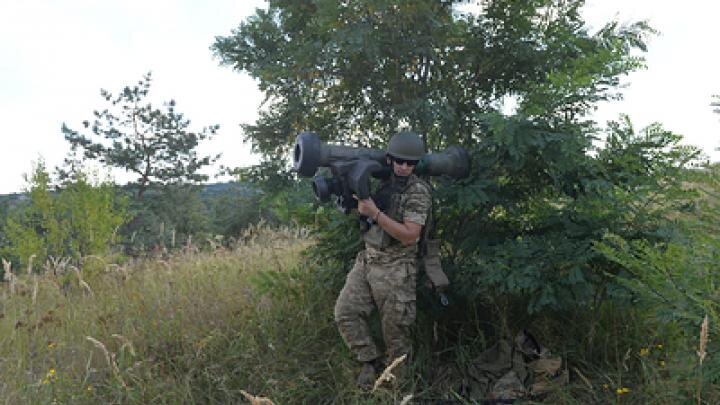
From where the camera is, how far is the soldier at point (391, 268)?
3775 millimetres

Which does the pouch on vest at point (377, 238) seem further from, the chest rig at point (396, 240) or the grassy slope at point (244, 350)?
the grassy slope at point (244, 350)

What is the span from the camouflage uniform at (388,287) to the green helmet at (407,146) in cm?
19

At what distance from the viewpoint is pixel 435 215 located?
433cm

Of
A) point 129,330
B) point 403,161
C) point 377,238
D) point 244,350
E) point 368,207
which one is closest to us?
point 368,207

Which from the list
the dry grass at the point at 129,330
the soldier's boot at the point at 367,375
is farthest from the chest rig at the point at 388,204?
the dry grass at the point at 129,330

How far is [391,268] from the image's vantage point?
388 cm

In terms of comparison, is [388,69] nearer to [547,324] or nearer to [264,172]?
[264,172]

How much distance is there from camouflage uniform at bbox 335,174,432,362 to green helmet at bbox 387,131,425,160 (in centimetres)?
19

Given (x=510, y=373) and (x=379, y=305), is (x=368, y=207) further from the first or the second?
(x=510, y=373)

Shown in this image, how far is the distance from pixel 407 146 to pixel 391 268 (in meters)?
0.81

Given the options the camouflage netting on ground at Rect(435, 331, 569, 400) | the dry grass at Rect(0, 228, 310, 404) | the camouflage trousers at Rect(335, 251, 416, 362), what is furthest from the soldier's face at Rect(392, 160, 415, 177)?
the dry grass at Rect(0, 228, 310, 404)

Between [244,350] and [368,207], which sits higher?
[368,207]

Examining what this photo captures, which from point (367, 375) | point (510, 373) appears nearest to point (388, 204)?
point (367, 375)

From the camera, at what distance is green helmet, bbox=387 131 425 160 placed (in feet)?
12.3
